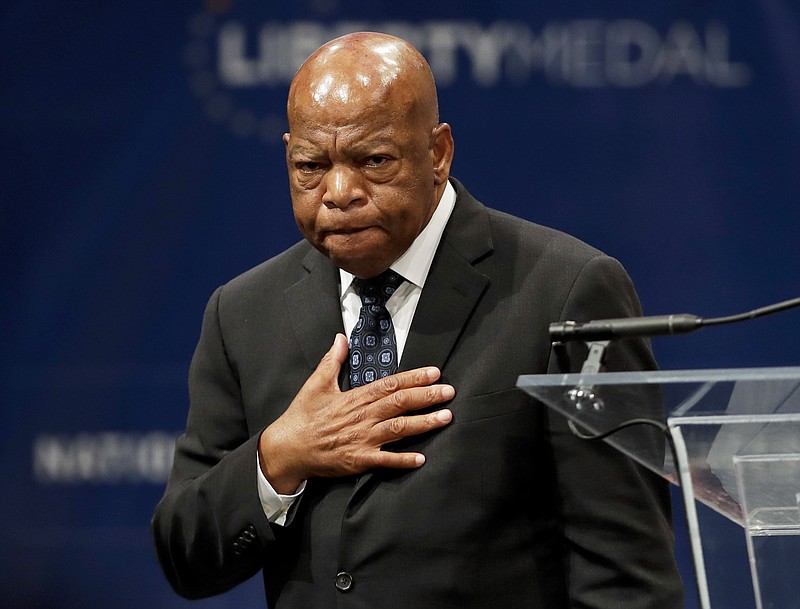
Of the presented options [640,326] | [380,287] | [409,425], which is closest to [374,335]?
[380,287]

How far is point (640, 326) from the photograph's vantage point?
1257 mm

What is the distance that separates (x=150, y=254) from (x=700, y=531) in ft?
7.12

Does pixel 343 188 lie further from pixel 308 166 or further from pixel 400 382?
pixel 400 382

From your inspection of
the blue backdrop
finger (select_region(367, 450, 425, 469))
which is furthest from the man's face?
the blue backdrop

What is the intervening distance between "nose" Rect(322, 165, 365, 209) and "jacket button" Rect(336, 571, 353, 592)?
0.49m

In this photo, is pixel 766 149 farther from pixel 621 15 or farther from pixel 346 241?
pixel 346 241

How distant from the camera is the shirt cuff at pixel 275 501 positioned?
1735mm

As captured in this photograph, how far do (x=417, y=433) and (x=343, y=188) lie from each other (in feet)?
1.10

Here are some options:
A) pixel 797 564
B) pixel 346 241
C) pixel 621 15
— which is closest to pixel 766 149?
pixel 621 15

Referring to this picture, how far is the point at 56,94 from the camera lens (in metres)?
3.17

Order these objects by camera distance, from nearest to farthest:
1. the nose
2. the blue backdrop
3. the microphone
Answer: the microphone, the nose, the blue backdrop

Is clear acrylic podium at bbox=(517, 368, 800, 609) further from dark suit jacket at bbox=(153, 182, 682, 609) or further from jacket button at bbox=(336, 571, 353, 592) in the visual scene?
jacket button at bbox=(336, 571, 353, 592)

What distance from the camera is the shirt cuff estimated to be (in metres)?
1.74

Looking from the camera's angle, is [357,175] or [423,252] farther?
[423,252]
